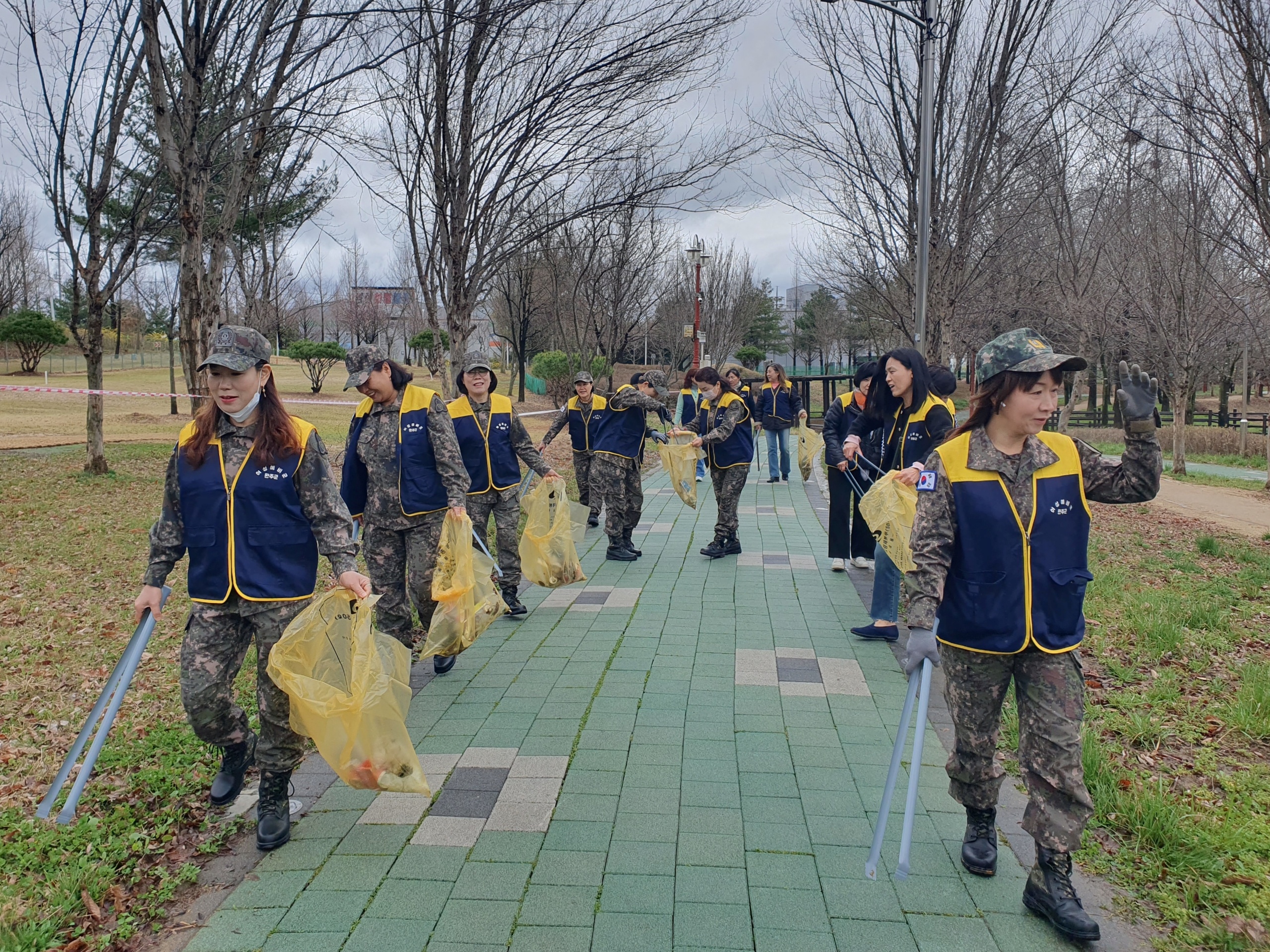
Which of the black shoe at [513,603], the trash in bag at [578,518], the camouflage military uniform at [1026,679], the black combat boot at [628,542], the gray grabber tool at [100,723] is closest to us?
the camouflage military uniform at [1026,679]

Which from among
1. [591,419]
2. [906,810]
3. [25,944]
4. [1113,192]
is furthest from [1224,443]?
[25,944]

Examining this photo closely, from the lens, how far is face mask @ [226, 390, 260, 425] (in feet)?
11.0

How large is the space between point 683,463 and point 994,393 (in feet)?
20.6

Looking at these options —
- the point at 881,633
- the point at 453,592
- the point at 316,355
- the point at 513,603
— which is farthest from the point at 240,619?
the point at 316,355

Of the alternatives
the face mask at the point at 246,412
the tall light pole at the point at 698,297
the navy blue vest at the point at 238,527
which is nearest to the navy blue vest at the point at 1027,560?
the navy blue vest at the point at 238,527

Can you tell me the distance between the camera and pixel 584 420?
969cm

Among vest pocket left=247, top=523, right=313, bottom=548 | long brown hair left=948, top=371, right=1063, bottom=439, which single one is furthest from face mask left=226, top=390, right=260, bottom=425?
long brown hair left=948, top=371, right=1063, bottom=439

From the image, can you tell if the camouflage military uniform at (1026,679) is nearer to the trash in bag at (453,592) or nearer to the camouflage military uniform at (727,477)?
the trash in bag at (453,592)

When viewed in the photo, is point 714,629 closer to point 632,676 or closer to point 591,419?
point 632,676

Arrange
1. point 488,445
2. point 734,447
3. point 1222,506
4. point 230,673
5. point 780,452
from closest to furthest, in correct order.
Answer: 1. point 230,673
2. point 488,445
3. point 734,447
4. point 1222,506
5. point 780,452

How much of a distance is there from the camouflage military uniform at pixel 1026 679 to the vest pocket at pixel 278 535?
2.31 metres

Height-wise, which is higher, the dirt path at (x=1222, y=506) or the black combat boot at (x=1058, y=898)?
the dirt path at (x=1222, y=506)

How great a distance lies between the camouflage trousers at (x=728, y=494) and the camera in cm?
852

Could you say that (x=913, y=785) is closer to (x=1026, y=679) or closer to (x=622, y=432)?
Result: (x=1026, y=679)
